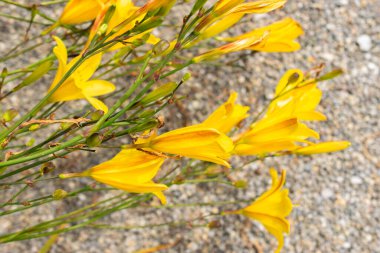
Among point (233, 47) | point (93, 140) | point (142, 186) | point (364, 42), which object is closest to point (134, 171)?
point (142, 186)

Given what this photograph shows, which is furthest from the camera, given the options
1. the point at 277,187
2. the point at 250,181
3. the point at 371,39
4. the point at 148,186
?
the point at 371,39

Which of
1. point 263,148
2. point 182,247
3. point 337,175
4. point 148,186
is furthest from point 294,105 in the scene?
point 337,175

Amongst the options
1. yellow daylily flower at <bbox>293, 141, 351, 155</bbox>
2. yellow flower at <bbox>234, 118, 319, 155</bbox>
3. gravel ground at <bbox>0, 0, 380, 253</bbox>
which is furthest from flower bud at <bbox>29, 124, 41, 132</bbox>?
gravel ground at <bbox>0, 0, 380, 253</bbox>

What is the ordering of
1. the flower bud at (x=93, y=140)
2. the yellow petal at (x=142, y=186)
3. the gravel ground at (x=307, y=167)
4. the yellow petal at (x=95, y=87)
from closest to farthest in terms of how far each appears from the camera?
the flower bud at (x=93, y=140), the yellow petal at (x=142, y=186), the yellow petal at (x=95, y=87), the gravel ground at (x=307, y=167)

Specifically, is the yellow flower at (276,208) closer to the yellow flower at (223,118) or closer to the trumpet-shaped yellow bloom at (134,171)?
the yellow flower at (223,118)

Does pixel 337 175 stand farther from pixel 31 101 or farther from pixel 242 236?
pixel 31 101

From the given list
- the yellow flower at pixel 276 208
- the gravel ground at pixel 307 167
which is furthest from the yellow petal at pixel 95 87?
the gravel ground at pixel 307 167

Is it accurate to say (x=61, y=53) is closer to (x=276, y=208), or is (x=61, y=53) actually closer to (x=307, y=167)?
(x=276, y=208)
